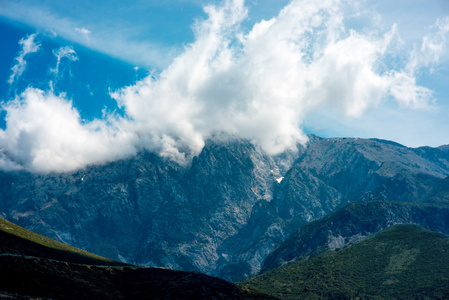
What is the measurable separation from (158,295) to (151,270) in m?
36.7

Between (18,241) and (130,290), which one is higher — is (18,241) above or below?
above

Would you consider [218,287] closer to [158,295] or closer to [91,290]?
[158,295]

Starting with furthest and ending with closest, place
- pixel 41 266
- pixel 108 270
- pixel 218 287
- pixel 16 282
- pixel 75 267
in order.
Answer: pixel 218 287, pixel 108 270, pixel 75 267, pixel 41 266, pixel 16 282

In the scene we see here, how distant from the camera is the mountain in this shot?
116500 millimetres

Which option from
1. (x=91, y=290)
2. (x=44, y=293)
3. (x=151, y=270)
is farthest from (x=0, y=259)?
(x=151, y=270)

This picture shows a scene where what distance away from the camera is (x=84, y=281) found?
477 ft

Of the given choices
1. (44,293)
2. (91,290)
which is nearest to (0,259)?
(44,293)

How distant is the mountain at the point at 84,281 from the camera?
116 meters

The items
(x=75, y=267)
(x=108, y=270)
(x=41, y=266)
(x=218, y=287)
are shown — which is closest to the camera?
(x=41, y=266)

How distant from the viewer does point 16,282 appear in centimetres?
11294

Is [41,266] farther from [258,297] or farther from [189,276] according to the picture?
[258,297]

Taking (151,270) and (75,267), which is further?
(151,270)

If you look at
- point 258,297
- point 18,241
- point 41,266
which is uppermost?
point 18,241

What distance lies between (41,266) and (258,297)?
107 m
